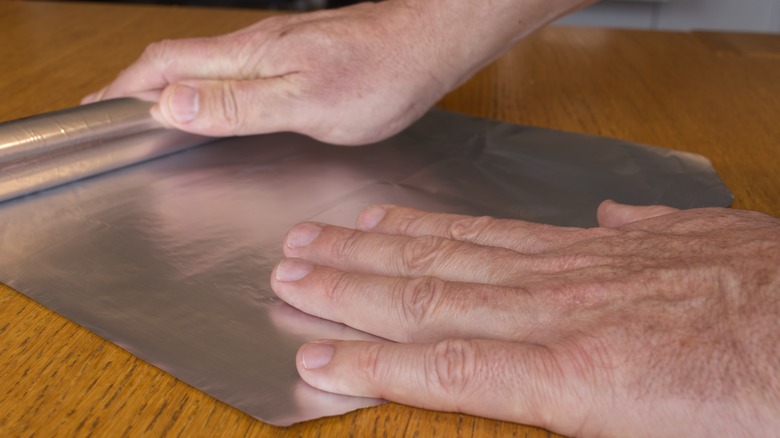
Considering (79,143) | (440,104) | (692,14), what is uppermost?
(79,143)

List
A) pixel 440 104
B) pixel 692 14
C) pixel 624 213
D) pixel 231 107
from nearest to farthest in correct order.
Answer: pixel 624 213 → pixel 231 107 → pixel 440 104 → pixel 692 14

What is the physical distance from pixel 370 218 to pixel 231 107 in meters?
0.28

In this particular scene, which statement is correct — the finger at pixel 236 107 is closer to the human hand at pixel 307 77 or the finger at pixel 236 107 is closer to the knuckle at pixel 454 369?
the human hand at pixel 307 77

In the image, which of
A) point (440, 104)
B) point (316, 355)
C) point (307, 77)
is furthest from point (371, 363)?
point (440, 104)

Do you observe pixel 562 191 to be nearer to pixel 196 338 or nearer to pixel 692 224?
pixel 692 224

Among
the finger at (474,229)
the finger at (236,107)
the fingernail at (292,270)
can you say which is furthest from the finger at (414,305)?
the finger at (236,107)

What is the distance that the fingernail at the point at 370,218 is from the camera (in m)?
0.76

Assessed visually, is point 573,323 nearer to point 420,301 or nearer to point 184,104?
point 420,301

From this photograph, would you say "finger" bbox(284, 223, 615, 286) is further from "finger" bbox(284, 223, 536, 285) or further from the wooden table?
the wooden table

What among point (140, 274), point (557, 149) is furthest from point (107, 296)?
point (557, 149)

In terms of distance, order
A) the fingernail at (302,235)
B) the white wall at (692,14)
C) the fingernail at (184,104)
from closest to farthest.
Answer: the fingernail at (302,235)
the fingernail at (184,104)
the white wall at (692,14)

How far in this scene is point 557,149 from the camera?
102 centimetres

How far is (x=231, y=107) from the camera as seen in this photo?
953 mm

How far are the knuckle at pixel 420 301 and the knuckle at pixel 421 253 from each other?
0.05 m
